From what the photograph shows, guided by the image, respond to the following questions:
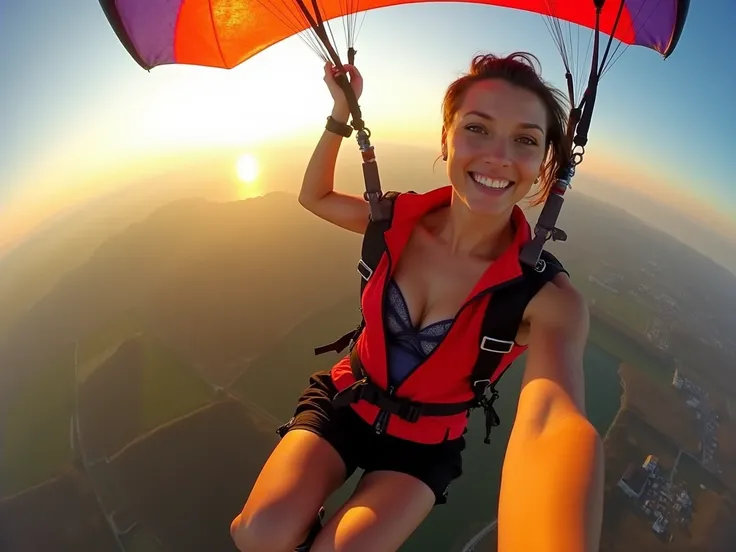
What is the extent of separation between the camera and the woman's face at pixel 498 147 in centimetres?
193

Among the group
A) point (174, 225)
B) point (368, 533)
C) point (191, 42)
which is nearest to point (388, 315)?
point (368, 533)

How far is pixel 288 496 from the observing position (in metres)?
2.07

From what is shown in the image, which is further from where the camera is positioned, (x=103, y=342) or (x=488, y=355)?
(x=103, y=342)

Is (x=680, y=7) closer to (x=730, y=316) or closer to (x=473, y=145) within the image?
(x=473, y=145)

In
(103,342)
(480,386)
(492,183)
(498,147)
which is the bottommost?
(103,342)

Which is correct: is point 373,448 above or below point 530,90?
below

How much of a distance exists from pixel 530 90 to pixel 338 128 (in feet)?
3.79

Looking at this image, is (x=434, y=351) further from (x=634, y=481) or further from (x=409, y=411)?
(x=634, y=481)

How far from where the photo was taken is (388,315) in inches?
90.9

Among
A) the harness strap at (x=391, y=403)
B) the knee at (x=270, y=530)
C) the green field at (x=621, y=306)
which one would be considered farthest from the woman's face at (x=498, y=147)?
the green field at (x=621, y=306)

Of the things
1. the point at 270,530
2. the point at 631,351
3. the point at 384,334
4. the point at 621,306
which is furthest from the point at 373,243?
the point at 621,306

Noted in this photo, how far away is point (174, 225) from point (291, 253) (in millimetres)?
28322

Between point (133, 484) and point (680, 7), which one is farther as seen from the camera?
point (133, 484)

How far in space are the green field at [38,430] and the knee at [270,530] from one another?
36.9m
